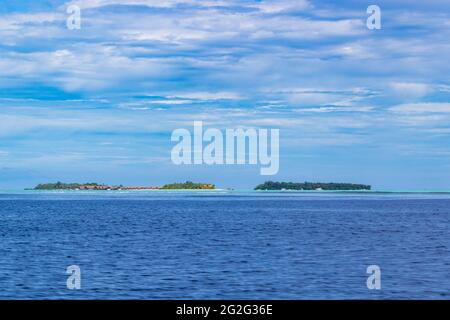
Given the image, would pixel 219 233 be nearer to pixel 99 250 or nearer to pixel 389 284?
pixel 99 250

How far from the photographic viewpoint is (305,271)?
162ft

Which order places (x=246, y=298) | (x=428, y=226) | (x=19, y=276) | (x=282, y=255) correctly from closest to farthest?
(x=246, y=298)
(x=19, y=276)
(x=282, y=255)
(x=428, y=226)

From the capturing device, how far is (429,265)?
175 feet

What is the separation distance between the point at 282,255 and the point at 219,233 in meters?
28.2

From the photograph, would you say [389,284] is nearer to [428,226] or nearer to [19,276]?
[19,276]

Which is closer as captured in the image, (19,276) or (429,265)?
(19,276)

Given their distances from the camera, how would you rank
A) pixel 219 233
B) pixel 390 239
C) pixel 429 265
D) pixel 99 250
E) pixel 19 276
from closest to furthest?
pixel 19 276 < pixel 429 265 < pixel 99 250 < pixel 390 239 < pixel 219 233

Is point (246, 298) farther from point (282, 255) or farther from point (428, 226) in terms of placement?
point (428, 226)
